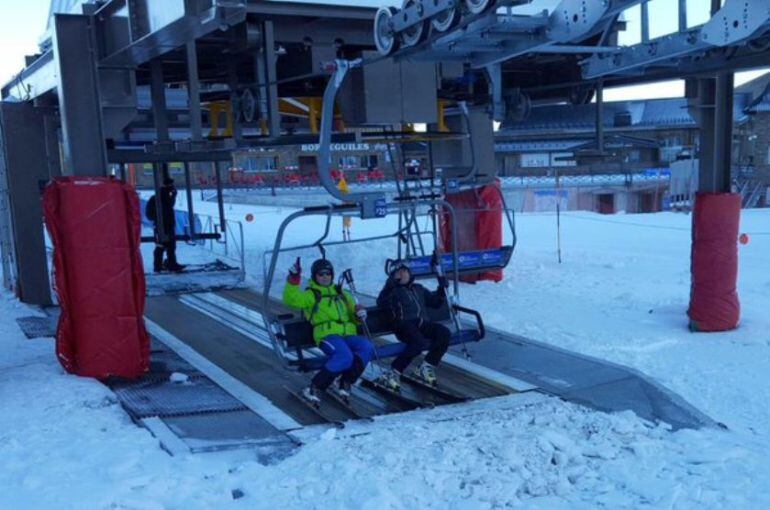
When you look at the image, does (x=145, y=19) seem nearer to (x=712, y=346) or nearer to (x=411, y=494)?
(x=411, y=494)

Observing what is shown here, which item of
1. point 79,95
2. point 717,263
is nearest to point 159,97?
point 79,95

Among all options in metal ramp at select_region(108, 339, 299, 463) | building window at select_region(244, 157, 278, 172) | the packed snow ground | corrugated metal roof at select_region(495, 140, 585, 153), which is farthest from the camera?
building window at select_region(244, 157, 278, 172)

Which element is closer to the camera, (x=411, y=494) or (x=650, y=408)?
(x=411, y=494)

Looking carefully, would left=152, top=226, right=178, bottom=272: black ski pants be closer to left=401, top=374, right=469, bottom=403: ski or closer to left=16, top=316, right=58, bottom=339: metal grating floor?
left=16, top=316, right=58, bottom=339: metal grating floor

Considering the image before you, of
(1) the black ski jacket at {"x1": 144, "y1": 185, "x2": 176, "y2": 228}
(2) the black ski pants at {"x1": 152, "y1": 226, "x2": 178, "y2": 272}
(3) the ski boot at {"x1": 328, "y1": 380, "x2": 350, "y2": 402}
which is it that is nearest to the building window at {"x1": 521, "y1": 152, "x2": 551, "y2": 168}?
(2) the black ski pants at {"x1": 152, "y1": 226, "x2": 178, "y2": 272}

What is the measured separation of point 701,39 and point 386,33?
92.5 inches

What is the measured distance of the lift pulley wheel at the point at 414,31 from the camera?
5.51 metres

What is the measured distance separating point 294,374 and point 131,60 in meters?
3.48

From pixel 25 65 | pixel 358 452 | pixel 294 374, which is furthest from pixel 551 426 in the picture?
pixel 25 65

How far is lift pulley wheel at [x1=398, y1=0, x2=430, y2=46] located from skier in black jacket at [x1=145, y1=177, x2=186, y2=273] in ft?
27.4

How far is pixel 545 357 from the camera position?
7.86 meters

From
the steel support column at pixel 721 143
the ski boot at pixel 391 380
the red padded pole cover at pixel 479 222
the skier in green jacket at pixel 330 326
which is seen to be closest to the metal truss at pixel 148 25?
the skier in green jacket at pixel 330 326

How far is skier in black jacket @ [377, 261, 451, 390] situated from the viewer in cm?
668

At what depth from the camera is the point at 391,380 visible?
678 cm
